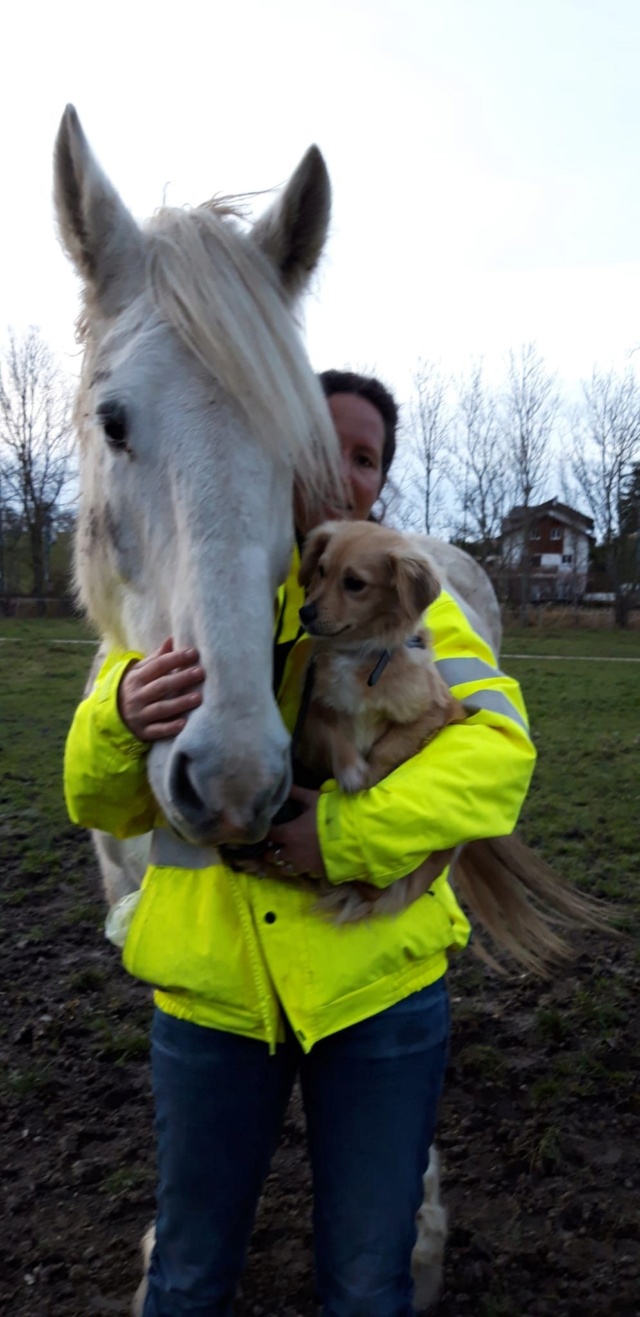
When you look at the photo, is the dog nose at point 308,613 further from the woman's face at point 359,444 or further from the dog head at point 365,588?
the woman's face at point 359,444

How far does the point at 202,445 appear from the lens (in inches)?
64.7

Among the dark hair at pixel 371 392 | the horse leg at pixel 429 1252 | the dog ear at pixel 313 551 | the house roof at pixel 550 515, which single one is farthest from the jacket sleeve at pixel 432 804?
the house roof at pixel 550 515

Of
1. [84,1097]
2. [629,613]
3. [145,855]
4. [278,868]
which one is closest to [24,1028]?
[84,1097]

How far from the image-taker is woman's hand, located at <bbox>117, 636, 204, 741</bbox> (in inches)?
60.0

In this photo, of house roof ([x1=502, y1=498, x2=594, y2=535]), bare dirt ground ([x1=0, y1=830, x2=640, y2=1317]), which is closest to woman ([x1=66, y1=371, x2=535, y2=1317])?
bare dirt ground ([x1=0, y1=830, x2=640, y2=1317])

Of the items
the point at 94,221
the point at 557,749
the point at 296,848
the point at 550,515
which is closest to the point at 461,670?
the point at 296,848

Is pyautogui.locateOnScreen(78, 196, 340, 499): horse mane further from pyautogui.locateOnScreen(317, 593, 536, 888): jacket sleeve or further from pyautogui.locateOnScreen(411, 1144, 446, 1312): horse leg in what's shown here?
pyautogui.locateOnScreen(411, 1144, 446, 1312): horse leg

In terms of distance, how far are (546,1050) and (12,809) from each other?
4.48 meters

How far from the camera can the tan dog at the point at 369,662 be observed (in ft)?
6.17

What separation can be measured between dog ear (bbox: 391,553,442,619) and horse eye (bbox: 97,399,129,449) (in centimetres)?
56

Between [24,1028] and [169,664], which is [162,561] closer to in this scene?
[169,664]

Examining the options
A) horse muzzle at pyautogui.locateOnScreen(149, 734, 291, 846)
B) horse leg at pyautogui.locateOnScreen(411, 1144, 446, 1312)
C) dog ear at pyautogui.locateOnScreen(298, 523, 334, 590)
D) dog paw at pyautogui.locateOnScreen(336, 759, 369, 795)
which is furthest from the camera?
horse leg at pyautogui.locateOnScreen(411, 1144, 446, 1312)

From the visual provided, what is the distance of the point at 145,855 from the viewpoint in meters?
2.58

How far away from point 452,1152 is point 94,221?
9.98 feet
